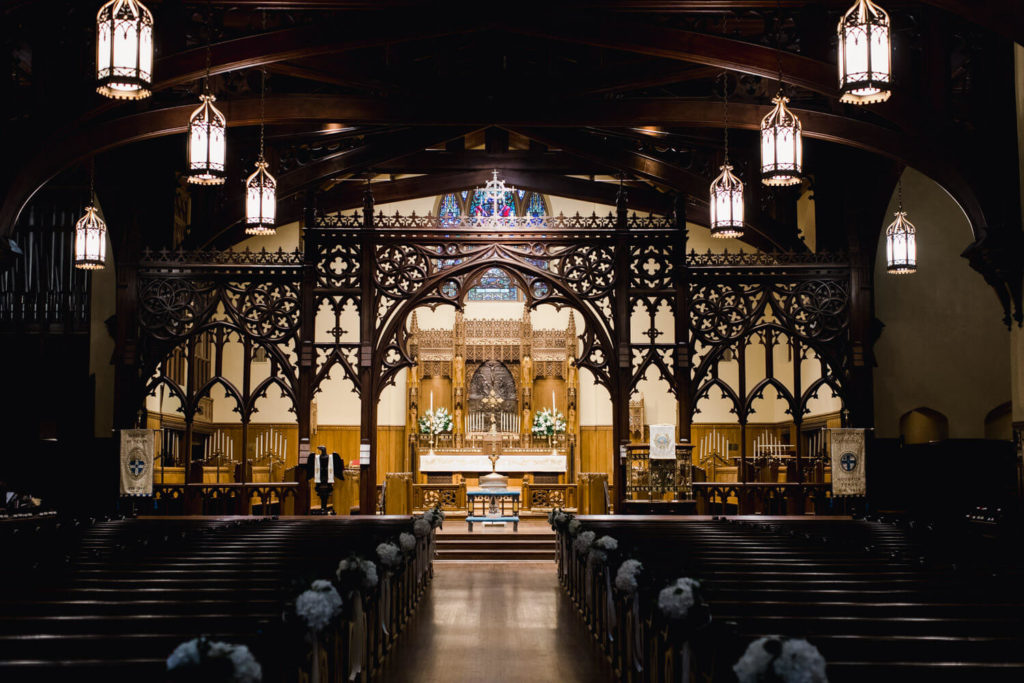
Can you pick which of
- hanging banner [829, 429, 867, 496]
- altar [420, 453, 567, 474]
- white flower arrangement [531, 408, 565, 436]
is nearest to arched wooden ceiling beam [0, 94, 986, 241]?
hanging banner [829, 429, 867, 496]

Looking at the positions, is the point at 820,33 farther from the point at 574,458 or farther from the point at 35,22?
the point at 574,458

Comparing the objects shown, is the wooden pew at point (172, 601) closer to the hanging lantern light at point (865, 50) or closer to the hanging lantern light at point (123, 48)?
the hanging lantern light at point (123, 48)

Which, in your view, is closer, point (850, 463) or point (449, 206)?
point (850, 463)

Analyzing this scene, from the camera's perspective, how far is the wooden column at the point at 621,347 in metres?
17.1

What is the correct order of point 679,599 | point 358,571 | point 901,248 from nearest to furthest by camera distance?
point 679,599 < point 358,571 < point 901,248

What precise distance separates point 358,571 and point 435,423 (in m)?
18.1

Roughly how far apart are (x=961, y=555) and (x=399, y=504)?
11742 mm

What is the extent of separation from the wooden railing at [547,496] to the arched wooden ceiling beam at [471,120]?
769 cm

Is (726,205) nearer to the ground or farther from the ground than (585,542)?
farther from the ground

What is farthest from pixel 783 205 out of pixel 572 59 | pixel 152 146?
pixel 152 146

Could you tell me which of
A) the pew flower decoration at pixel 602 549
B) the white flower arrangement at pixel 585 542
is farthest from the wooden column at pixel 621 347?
the pew flower decoration at pixel 602 549

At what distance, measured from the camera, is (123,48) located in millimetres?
8156

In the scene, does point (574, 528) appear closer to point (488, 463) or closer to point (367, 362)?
point (367, 362)

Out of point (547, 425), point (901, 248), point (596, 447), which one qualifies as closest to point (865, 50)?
point (901, 248)
